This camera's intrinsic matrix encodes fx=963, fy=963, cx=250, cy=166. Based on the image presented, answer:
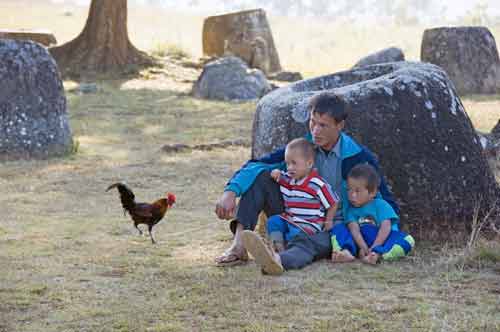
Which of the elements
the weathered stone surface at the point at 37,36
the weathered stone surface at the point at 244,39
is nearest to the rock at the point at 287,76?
the weathered stone surface at the point at 244,39

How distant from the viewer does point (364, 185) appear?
5.64m

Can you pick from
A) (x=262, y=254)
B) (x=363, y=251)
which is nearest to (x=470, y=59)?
(x=363, y=251)

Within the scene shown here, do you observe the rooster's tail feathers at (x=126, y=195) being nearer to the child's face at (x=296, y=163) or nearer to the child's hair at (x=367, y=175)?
the child's face at (x=296, y=163)

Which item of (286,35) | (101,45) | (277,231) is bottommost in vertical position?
(286,35)

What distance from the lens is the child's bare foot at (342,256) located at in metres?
5.62

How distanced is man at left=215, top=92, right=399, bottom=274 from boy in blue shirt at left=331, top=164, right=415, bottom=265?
0.11 metres

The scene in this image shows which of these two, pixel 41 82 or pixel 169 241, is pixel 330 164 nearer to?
pixel 169 241

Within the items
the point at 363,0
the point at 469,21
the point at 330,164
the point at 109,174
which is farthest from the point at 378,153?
the point at 363,0

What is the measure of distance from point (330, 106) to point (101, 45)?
1265cm

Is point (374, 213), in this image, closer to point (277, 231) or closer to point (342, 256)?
point (342, 256)

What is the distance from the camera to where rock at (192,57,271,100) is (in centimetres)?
1533

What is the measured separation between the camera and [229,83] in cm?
1541

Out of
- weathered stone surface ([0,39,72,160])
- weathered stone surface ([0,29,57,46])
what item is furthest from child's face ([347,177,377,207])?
weathered stone surface ([0,29,57,46])

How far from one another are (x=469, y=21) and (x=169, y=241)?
37991 millimetres
